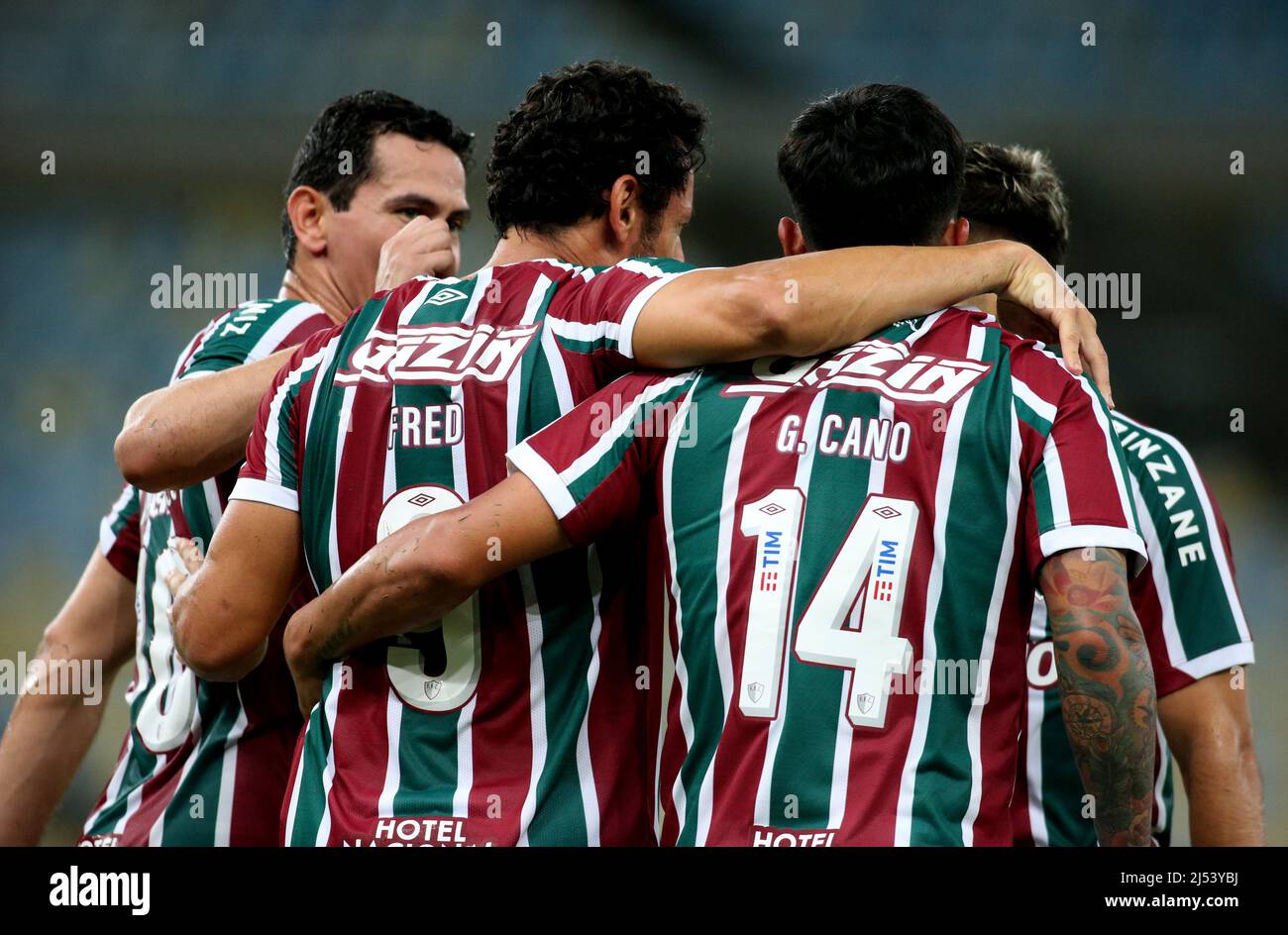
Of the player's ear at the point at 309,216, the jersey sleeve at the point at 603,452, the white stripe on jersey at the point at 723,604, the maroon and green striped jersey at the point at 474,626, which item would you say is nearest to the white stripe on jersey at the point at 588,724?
the maroon and green striped jersey at the point at 474,626

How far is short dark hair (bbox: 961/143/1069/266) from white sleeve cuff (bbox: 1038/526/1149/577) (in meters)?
1.41

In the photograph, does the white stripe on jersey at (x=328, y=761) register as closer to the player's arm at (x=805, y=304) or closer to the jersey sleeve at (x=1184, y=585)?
the player's arm at (x=805, y=304)

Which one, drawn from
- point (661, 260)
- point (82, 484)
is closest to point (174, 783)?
point (661, 260)

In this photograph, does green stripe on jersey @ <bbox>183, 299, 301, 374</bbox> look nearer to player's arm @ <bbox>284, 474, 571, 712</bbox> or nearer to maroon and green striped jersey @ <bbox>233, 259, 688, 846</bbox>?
maroon and green striped jersey @ <bbox>233, 259, 688, 846</bbox>

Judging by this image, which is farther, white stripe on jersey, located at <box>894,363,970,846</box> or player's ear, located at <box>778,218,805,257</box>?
player's ear, located at <box>778,218,805,257</box>

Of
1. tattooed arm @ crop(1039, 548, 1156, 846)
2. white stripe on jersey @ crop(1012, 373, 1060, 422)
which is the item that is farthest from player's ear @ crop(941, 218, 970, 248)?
tattooed arm @ crop(1039, 548, 1156, 846)

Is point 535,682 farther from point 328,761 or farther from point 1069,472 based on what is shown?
point 1069,472

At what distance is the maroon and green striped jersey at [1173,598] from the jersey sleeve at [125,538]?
6.51 feet

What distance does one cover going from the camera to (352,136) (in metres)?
3.14

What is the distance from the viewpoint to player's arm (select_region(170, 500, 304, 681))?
2.14 metres

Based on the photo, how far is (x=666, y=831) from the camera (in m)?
1.95

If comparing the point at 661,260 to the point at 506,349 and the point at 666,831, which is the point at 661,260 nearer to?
the point at 506,349
